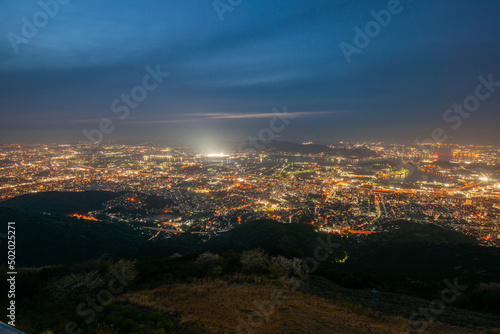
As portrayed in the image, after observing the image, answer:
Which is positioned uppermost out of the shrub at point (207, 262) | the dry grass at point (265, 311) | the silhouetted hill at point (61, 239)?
the dry grass at point (265, 311)

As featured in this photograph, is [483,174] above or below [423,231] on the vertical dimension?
above

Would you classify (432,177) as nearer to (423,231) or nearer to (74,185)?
(423,231)

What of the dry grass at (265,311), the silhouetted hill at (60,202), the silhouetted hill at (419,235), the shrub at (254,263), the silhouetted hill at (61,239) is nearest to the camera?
the dry grass at (265,311)

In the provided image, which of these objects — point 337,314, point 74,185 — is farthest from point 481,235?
point 74,185

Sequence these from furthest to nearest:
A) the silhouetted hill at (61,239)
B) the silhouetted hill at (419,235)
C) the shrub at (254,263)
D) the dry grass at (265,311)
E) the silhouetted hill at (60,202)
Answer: the silhouetted hill at (60,202), the silhouetted hill at (419,235), the silhouetted hill at (61,239), the shrub at (254,263), the dry grass at (265,311)

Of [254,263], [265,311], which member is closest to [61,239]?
[254,263]

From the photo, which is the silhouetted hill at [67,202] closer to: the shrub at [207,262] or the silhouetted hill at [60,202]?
the silhouetted hill at [60,202]

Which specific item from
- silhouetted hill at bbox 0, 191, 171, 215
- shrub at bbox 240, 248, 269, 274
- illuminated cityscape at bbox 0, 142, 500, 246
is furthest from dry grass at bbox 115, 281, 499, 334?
silhouetted hill at bbox 0, 191, 171, 215

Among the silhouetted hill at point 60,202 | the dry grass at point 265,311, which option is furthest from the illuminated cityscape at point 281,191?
the dry grass at point 265,311
